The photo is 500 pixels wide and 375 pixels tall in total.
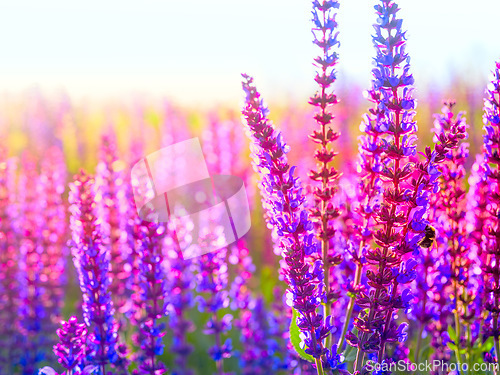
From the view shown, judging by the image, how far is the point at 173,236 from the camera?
223 inches

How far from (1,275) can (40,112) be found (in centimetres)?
1252

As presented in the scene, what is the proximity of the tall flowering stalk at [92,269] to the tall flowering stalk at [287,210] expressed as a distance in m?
1.36

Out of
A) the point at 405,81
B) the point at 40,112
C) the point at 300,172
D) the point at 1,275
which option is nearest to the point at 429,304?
the point at 405,81

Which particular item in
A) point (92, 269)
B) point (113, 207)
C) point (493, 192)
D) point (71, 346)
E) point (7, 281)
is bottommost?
point (7, 281)

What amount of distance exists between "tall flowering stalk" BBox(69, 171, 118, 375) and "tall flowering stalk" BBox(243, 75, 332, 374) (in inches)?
53.6

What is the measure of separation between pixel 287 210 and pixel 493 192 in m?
1.29

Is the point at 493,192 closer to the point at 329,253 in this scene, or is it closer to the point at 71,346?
the point at 329,253

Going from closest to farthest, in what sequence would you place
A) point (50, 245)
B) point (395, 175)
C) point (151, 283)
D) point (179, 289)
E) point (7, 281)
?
point (395, 175) → point (151, 283) → point (179, 289) → point (7, 281) → point (50, 245)

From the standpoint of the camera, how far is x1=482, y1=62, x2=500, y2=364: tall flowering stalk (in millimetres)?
2773

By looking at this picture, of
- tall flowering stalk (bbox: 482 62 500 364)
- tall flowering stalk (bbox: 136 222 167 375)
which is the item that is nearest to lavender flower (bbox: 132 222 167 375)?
tall flowering stalk (bbox: 136 222 167 375)

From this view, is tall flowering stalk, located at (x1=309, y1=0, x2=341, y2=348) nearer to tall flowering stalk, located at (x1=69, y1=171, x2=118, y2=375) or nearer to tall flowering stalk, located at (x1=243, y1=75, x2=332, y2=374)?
tall flowering stalk, located at (x1=243, y1=75, x2=332, y2=374)

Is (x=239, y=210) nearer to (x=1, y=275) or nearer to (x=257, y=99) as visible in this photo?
(x=1, y=275)

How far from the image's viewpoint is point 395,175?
2.53 meters

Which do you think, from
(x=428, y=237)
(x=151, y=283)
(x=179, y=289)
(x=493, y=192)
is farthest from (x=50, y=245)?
(x=493, y=192)
